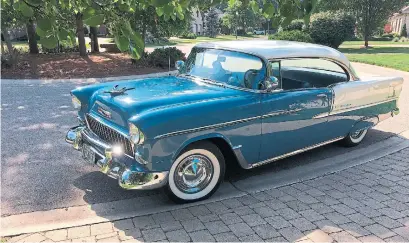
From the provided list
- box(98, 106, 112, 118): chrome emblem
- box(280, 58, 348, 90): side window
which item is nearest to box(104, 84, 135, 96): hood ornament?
box(98, 106, 112, 118): chrome emblem

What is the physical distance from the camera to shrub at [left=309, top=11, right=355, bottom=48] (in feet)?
78.7

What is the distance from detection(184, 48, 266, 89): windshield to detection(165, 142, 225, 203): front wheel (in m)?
0.88

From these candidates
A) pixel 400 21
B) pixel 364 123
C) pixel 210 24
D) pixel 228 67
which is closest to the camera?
pixel 228 67

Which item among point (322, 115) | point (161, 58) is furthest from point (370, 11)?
point (322, 115)

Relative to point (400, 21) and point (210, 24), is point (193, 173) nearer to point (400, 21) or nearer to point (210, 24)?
point (210, 24)

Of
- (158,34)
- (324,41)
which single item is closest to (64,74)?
(158,34)

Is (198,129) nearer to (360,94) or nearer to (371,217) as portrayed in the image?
(371,217)

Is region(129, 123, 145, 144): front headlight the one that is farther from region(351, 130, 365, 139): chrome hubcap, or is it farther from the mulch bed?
the mulch bed

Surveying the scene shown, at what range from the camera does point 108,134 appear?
378 cm

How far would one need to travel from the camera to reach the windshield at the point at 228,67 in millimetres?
4148

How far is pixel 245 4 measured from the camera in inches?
119

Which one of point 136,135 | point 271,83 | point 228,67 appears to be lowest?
point 136,135

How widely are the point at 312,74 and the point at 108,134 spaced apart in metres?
3.05

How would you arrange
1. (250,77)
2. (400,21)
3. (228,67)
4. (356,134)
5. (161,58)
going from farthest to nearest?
(400,21) → (161,58) → (356,134) → (228,67) → (250,77)
